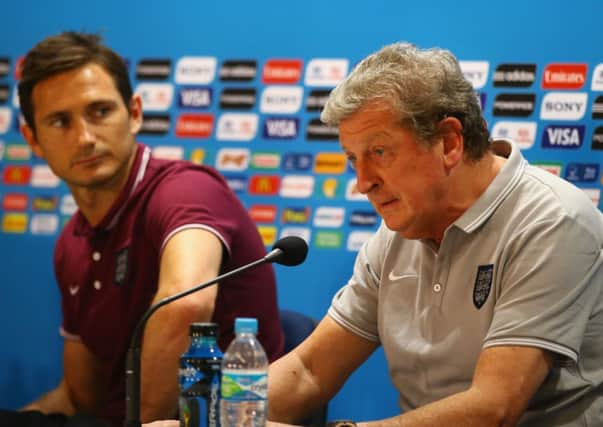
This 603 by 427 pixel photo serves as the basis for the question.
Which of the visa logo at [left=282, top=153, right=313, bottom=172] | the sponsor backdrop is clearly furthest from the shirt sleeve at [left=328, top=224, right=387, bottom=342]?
the visa logo at [left=282, top=153, right=313, bottom=172]

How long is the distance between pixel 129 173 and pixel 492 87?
1183 millimetres

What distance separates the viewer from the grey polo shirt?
1.94 metres

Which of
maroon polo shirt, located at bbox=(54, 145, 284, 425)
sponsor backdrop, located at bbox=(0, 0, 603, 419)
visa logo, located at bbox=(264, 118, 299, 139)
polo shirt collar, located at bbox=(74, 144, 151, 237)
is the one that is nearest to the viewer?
maroon polo shirt, located at bbox=(54, 145, 284, 425)

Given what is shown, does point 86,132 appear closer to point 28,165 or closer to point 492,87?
point 28,165

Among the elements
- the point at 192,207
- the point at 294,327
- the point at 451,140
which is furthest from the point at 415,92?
the point at 294,327

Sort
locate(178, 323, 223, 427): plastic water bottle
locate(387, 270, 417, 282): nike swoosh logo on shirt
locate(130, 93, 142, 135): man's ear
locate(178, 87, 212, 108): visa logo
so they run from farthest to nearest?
locate(178, 87, 212, 108): visa logo, locate(130, 93, 142, 135): man's ear, locate(387, 270, 417, 282): nike swoosh logo on shirt, locate(178, 323, 223, 427): plastic water bottle

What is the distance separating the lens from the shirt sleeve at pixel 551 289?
75.2 inches

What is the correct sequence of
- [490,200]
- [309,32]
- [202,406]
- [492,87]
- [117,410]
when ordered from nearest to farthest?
[202,406]
[490,200]
[117,410]
[492,87]
[309,32]

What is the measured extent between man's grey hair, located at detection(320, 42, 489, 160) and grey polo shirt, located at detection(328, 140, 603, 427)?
0.18 m

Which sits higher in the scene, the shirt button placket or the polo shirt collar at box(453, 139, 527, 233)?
the polo shirt collar at box(453, 139, 527, 233)

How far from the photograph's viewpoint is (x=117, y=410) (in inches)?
110

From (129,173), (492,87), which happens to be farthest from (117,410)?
(492,87)

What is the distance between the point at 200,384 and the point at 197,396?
2 centimetres

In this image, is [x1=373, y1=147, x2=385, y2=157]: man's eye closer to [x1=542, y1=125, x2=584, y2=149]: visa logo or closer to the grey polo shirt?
the grey polo shirt
